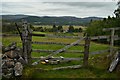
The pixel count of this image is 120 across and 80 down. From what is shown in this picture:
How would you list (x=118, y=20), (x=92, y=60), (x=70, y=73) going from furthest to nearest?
(x=118, y=20), (x=92, y=60), (x=70, y=73)

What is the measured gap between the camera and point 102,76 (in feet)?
36.6

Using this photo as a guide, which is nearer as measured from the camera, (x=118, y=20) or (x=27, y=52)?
(x=27, y=52)

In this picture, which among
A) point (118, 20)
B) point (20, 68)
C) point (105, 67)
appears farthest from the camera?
point (118, 20)

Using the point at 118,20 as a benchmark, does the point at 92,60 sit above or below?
below

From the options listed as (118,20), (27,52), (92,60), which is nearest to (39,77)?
(27,52)

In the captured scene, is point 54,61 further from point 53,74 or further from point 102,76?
point 102,76

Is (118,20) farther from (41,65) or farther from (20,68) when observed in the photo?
(20,68)

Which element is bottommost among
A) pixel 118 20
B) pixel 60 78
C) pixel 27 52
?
pixel 60 78

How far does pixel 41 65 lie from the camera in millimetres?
12281

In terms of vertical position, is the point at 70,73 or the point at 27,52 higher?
the point at 27,52

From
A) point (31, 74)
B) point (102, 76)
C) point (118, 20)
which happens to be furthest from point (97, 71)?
point (118, 20)

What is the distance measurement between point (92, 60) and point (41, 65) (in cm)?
284

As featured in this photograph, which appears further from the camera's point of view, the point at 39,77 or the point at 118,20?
the point at 118,20

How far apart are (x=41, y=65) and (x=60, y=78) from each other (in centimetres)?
182
